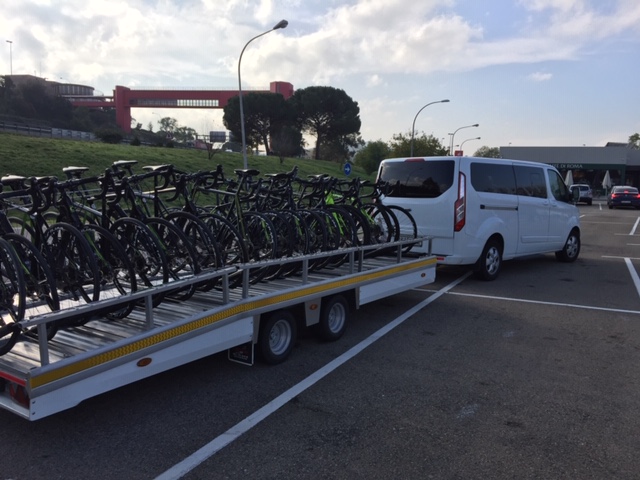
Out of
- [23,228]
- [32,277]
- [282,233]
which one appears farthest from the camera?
[282,233]

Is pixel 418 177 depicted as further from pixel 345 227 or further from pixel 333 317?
pixel 333 317

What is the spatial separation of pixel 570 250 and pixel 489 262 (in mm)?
3466

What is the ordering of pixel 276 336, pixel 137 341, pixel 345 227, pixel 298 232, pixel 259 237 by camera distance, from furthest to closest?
1. pixel 345 227
2. pixel 298 232
3. pixel 259 237
4. pixel 276 336
5. pixel 137 341

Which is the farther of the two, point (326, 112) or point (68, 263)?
point (326, 112)

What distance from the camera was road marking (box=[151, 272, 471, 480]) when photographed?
301 centimetres

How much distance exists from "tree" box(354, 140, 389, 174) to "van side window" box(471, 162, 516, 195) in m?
44.0

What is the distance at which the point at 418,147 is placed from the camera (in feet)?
147

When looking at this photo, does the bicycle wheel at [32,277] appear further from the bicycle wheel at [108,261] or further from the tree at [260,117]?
the tree at [260,117]

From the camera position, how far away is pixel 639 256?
472 inches

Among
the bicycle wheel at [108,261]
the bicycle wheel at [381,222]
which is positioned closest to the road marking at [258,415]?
the bicycle wheel at [108,261]

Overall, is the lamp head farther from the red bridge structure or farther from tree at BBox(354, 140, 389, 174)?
the red bridge structure

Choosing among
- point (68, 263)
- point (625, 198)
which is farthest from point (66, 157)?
point (625, 198)

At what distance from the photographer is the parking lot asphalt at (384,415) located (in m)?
3.07

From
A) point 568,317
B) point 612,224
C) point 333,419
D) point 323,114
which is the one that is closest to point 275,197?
point 333,419
